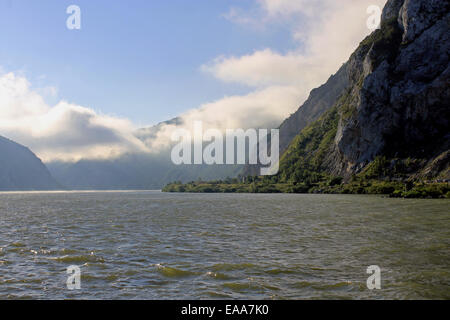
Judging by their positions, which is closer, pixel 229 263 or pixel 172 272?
pixel 172 272

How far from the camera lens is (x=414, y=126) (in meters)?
194

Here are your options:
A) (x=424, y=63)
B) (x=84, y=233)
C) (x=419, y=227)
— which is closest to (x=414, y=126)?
(x=424, y=63)

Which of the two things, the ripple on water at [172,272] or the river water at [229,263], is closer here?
the river water at [229,263]

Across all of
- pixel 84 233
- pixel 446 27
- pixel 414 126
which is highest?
pixel 446 27

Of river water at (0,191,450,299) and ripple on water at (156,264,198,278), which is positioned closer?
river water at (0,191,450,299)

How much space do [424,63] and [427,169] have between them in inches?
2602

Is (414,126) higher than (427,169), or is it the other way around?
(414,126)

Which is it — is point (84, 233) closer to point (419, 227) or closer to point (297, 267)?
point (297, 267)

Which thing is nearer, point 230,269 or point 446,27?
point 230,269

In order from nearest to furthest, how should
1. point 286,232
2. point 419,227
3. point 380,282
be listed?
point 380,282 < point 286,232 < point 419,227
